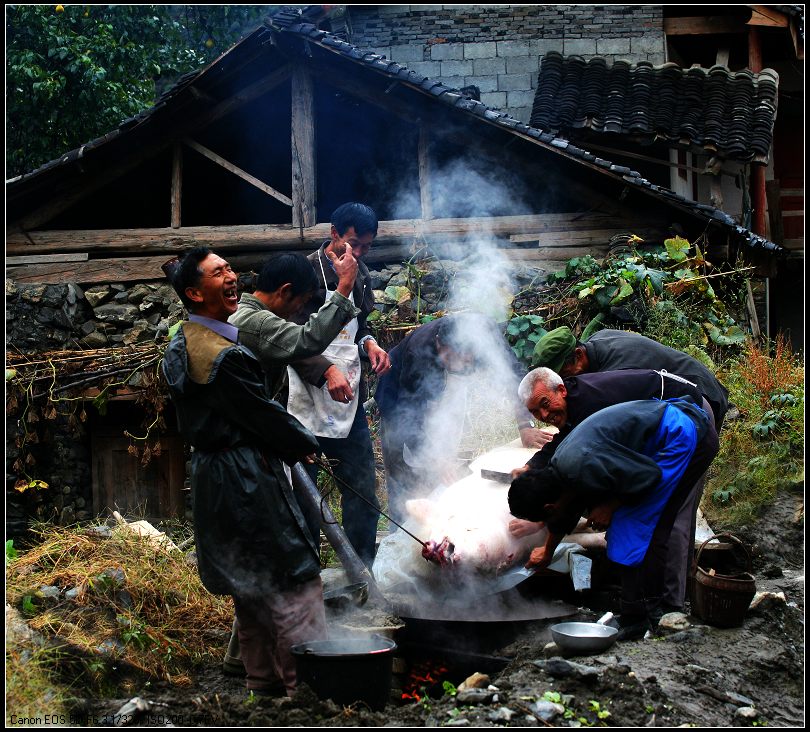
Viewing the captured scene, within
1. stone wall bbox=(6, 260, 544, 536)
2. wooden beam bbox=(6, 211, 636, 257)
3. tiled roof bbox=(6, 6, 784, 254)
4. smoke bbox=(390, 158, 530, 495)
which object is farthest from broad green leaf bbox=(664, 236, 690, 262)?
stone wall bbox=(6, 260, 544, 536)

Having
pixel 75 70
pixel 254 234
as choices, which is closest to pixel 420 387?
pixel 254 234

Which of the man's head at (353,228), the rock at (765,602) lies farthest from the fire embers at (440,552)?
the man's head at (353,228)

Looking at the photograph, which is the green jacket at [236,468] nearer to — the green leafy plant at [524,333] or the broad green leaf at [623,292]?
the green leafy plant at [524,333]

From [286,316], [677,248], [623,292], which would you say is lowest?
[286,316]

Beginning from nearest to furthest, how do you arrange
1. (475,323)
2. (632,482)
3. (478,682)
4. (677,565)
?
(478,682) → (632,482) → (677,565) → (475,323)

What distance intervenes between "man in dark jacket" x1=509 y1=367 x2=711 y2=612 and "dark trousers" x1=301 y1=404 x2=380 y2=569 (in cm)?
96

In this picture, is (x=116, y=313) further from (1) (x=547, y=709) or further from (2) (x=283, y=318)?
(1) (x=547, y=709)

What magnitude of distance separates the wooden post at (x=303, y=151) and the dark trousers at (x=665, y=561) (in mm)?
6949

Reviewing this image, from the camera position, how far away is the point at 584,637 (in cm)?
416

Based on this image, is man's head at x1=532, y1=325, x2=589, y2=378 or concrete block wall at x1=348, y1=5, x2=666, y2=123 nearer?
man's head at x1=532, y1=325, x2=589, y2=378

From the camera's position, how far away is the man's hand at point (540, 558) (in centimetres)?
499

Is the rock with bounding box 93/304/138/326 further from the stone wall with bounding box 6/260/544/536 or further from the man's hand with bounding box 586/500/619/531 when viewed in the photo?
the man's hand with bounding box 586/500/619/531

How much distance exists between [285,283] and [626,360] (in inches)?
91.8

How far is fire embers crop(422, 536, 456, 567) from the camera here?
16.5ft
